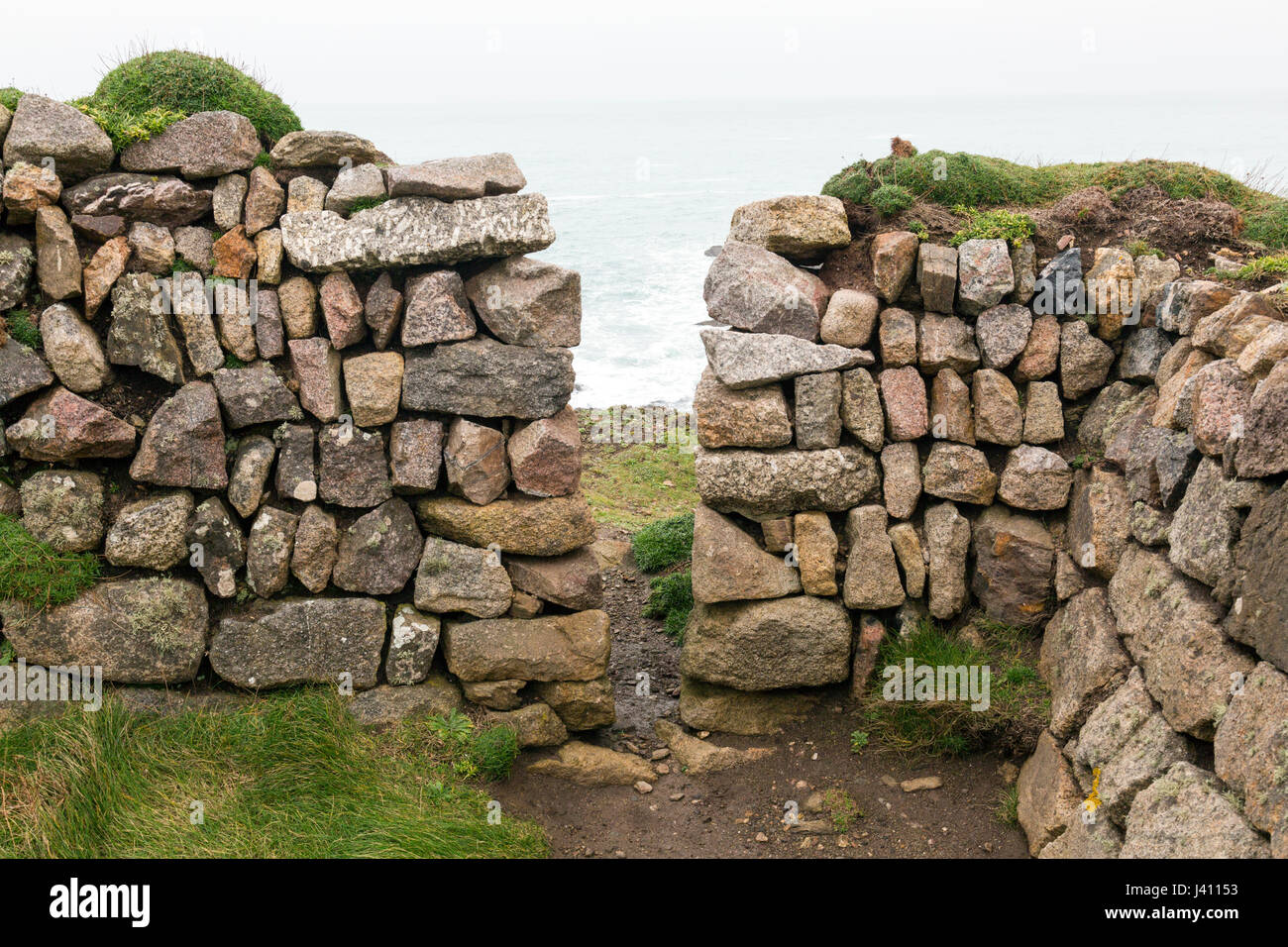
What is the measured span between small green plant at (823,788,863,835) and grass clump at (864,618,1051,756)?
58cm

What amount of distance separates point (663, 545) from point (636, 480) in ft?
9.21

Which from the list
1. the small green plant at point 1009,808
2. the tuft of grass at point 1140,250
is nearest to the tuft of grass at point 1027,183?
the tuft of grass at point 1140,250

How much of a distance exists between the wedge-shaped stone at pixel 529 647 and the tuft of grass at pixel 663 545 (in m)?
3.30

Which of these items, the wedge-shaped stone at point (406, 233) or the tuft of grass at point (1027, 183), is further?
the tuft of grass at point (1027, 183)

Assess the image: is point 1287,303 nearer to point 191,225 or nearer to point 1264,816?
point 1264,816

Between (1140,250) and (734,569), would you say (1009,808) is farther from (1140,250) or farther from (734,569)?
(1140,250)

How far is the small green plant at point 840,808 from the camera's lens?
6.66m

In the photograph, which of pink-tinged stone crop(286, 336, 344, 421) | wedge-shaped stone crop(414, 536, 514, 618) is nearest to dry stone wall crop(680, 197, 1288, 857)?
wedge-shaped stone crop(414, 536, 514, 618)

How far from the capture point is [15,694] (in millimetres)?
6410

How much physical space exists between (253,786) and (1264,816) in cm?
516

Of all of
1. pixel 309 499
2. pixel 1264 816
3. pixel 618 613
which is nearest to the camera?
pixel 1264 816

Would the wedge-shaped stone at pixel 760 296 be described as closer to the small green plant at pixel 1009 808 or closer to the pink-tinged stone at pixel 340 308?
the pink-tinged stone at pixel 340 308

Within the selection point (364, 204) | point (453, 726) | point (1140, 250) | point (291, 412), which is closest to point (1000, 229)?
point (1140, 250)
